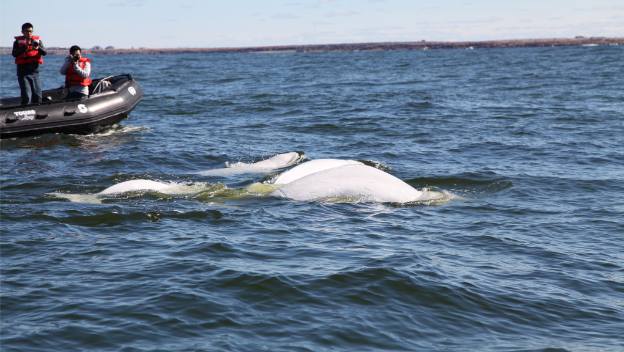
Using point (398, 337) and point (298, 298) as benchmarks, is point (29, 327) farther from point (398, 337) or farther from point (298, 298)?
point (398, 337)

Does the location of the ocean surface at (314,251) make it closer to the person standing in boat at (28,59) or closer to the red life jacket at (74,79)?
the person standing in boat at (28,59)

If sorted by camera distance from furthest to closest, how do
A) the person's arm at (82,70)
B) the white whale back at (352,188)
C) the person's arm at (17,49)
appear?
the person's arm at (82,70)
the person's arm at (17,49)
the white whale back at (352,188)

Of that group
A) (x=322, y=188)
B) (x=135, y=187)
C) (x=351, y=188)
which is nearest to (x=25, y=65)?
(x=135, y=187)

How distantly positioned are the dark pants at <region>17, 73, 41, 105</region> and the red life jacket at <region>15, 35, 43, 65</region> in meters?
0.42

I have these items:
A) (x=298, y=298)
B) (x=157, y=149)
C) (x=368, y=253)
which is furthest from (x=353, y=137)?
(x=298, y=298)

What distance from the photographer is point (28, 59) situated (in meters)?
18.4

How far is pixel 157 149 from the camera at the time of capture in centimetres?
1845

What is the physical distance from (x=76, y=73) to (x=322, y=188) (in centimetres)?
945

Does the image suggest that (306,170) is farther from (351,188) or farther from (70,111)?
(70,111)

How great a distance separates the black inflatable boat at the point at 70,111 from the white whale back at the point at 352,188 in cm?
833

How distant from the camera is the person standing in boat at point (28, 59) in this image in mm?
18156

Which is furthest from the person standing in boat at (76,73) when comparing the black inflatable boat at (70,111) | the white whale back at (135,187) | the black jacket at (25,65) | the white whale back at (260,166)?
the white whale back at (135,187)

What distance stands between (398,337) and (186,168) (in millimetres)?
9661

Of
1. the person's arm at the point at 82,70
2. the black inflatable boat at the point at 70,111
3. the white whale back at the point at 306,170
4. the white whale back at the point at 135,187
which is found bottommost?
the white whale back at the point at 135,187
